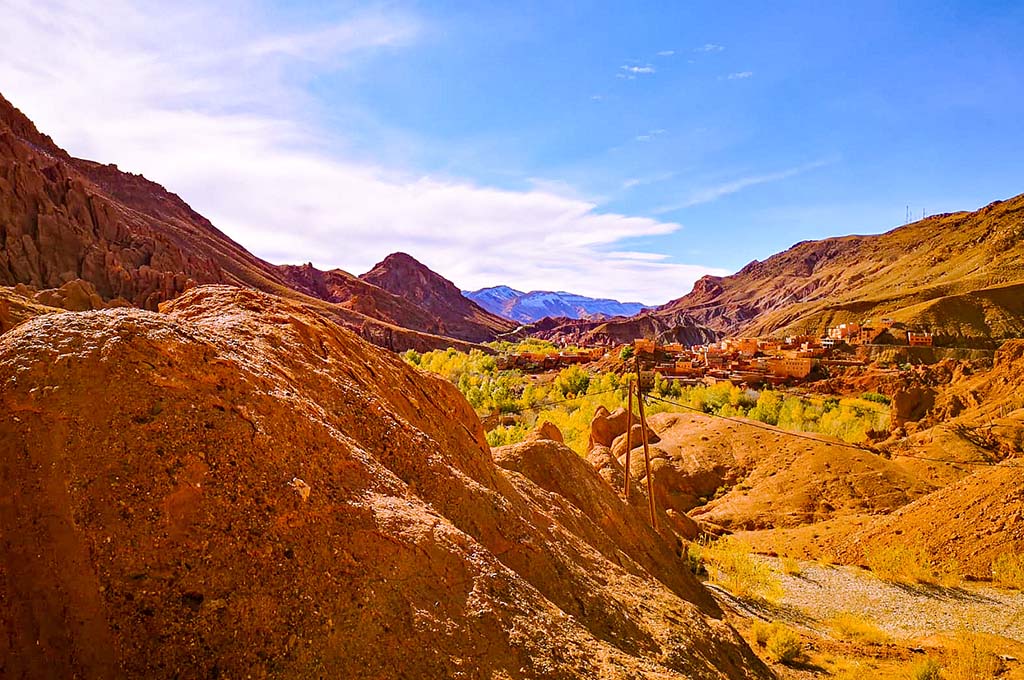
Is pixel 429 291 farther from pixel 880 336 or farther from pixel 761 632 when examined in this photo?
pixel 761 632

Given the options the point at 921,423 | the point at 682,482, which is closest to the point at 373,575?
the point at 682,482

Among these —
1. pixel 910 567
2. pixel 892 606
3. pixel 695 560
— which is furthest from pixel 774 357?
pixel 695 560

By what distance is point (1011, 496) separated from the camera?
662 inches

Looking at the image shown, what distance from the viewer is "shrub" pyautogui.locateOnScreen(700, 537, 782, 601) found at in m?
14.7

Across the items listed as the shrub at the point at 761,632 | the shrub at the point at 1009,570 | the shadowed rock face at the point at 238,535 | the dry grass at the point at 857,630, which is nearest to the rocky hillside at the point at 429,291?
the shrub at the point at 1009,570

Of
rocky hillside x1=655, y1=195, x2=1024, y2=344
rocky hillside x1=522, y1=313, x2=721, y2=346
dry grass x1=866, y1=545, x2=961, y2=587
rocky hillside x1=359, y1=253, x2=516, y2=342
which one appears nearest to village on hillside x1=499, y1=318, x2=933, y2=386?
rocky hillside x1=655, y1=195, x2=1024, y2=344

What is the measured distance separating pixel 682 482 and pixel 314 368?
22760 millimetres

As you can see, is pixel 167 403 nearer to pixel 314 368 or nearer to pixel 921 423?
pixel 314 368

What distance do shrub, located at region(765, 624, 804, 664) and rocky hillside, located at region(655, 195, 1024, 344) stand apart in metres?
61.3

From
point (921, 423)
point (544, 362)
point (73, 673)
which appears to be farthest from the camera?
point (544, 362)

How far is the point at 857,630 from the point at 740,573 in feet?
10.7

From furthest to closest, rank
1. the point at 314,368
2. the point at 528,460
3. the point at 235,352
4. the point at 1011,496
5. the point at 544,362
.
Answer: the point at 544,362 → the point at 1011,496 → the point at 528,460 → the point at 314,368 → the point at 235,352

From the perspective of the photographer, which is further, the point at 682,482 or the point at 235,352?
the point at 682,482

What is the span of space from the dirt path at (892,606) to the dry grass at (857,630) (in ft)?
1.24
